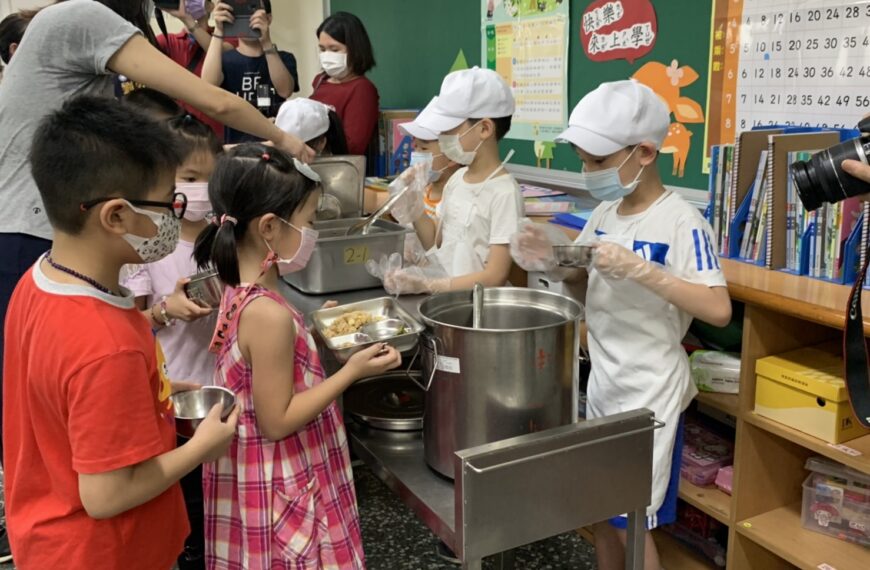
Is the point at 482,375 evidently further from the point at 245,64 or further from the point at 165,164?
the point at 245,64

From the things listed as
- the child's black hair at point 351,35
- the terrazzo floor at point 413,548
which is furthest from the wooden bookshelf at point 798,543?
the child's black hair at point 351,35

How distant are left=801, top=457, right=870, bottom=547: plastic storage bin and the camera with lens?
703mm

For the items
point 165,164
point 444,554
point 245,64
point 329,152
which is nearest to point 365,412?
point 165,164

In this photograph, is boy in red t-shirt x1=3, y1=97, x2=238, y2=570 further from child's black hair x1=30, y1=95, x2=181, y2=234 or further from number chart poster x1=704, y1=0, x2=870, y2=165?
number chart poster x1=704, y1=0, x2=870, y2=165

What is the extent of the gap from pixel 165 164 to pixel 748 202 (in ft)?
4.20

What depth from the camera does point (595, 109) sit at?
1.45 m

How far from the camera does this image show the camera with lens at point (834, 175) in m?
1.17

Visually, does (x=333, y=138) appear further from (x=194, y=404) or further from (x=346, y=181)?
(x=194, y=404)

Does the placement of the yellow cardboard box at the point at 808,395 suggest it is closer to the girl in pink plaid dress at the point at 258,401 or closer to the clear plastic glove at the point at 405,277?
the clear plastic glove at the point at 405,277

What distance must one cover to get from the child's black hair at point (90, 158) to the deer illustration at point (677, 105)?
1651 mm

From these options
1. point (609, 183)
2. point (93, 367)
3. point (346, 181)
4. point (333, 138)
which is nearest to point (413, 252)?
point (346, 181)

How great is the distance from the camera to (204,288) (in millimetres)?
1481

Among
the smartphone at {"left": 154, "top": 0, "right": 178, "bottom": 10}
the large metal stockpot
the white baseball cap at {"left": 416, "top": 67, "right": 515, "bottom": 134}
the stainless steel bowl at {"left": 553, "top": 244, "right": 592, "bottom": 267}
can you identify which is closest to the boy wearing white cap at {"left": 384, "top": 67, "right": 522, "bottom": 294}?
the white baseball cap at {"left": 416, "top": 67, "right": 515, "bottom": 134}

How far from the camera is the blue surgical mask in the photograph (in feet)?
4.75
